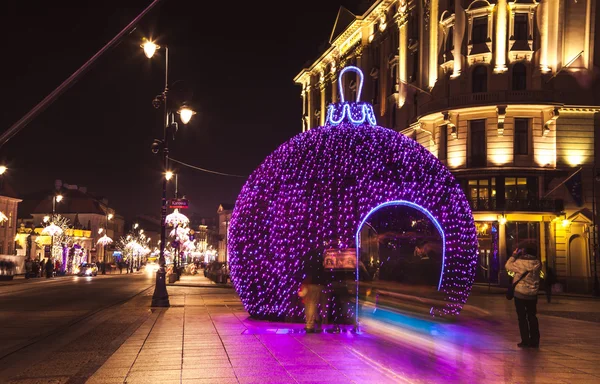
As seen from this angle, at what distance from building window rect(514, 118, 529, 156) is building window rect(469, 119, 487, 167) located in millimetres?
1924

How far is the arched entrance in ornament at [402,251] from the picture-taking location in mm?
15352

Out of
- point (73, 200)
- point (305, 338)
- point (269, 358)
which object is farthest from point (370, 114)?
point (73, 200)

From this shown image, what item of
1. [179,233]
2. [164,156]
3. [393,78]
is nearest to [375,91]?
[393,78]

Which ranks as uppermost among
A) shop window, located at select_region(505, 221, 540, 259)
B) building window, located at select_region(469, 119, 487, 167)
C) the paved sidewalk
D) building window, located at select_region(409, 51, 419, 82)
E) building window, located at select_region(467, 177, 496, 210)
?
building window, located at select_region(409, 51, 419, 82)

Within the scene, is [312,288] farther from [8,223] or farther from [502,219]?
[8,223]

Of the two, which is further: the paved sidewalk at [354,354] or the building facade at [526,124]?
the building facade at [526,124]

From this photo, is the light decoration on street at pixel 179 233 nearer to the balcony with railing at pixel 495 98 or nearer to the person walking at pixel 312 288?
the balcony with railing at pixel 495 98

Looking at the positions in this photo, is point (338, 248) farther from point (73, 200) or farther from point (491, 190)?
point (73, 200)

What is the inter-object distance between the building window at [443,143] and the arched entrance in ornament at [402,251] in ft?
30.5

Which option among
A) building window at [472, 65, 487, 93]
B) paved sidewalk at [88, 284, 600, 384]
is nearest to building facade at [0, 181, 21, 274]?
building window at [472, 65, 487, 93]

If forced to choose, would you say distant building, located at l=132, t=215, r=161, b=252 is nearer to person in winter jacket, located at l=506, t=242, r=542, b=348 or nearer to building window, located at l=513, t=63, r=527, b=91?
building window, located at l=513, t=63, r=527, b=91

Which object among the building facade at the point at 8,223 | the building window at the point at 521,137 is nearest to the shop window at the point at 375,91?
the building window at the point at 521,137

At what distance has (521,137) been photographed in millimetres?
41812

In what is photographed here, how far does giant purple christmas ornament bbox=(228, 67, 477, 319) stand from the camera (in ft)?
46.6
